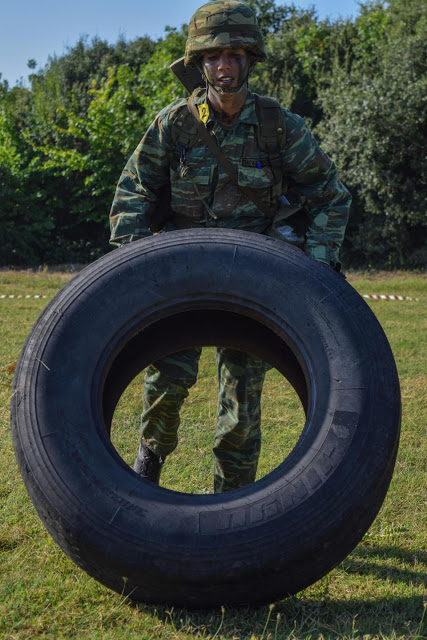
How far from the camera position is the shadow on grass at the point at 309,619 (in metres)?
2.68

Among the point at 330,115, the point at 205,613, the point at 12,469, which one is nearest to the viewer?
the point at 205,613

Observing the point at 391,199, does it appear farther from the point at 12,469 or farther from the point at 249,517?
the point at 249,517

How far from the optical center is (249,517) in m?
2.61

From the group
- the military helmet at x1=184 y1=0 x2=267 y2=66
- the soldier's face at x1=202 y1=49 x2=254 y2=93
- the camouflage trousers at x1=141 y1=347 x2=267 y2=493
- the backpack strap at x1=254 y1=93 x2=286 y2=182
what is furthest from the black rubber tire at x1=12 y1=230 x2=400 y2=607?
the military helmet at x1=184 y1=0 x2=267 y2=66

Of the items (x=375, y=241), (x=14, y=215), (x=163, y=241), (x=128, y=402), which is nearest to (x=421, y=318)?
(x=128, y=402)

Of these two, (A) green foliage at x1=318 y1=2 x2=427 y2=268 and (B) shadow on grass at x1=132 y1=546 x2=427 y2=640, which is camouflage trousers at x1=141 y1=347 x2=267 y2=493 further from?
(A) green foliage at x1=318 y1=2 x2=427 y2=268

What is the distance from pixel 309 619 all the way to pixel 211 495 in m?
0.60

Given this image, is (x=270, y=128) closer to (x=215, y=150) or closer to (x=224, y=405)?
(x=215, y=150)

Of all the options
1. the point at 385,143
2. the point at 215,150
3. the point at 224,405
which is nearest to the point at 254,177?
the point at 215,150

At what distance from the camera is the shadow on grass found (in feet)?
8.78

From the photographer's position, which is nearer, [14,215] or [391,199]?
[391,199]

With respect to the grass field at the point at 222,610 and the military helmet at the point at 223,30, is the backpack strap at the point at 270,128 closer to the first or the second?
the military helmet at the point at 223,30

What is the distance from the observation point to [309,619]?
2811 mm

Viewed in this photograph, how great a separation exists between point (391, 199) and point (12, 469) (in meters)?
15.0
